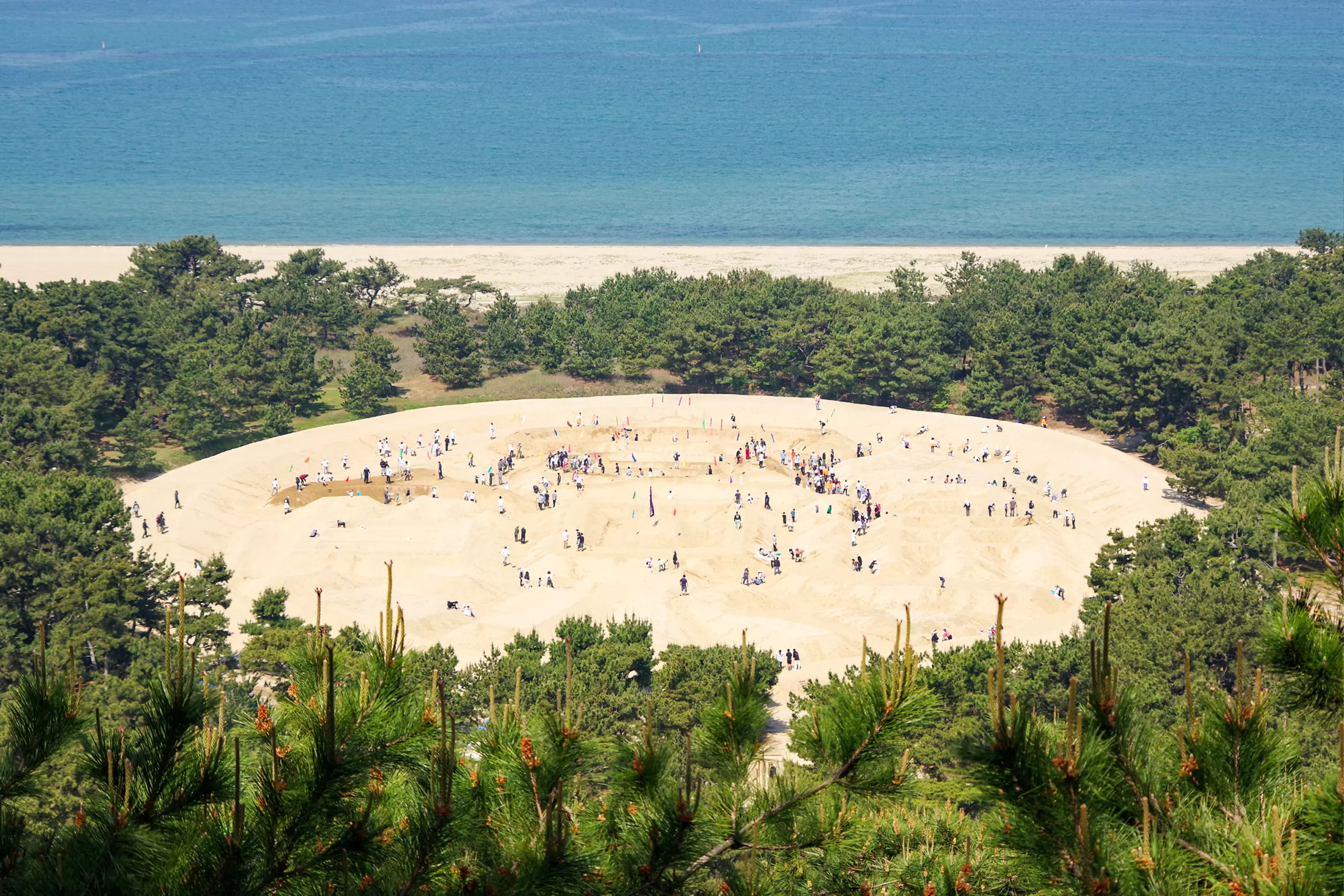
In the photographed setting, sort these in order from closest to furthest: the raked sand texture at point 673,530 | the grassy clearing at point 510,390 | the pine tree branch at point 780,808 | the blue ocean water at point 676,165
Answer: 1. the pine tree branch at point 780,808
2. the raked sand texture at point 673,530
3. the grassy clearing at point 510,390
4. the blue ocean water at point 676,165

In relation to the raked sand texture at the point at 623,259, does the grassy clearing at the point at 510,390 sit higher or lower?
lower

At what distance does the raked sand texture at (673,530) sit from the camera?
4272 cm

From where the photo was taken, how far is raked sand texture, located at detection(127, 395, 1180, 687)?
140ft

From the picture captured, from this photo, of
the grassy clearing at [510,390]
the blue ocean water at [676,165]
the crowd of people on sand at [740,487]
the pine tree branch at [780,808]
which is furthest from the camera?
the blue ocean water at [676,165]

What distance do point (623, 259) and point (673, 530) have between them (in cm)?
6285

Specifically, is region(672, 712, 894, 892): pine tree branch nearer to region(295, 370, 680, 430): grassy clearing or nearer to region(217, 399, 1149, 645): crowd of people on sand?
region(217, 399, 1149, 645): crowd of people on sand

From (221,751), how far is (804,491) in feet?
144

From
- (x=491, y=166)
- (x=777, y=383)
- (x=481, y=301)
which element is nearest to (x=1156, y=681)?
(x=777, y=383)

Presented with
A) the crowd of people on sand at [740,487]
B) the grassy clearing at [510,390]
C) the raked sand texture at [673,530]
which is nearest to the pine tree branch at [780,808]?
the raked sand texture at [673,530]

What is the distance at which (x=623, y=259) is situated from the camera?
108m

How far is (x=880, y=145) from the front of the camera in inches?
6575

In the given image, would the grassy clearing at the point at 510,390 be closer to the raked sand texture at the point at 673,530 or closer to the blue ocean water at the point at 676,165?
the raked sand texture at the point at 673,530

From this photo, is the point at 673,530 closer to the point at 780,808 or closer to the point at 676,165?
the point at 780,808

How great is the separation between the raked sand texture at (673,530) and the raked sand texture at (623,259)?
38.7m
